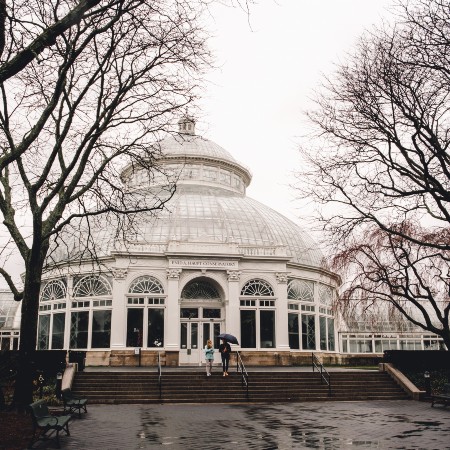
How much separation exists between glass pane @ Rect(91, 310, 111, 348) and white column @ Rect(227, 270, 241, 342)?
761 cm

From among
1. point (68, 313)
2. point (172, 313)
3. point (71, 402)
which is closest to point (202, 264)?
point (172, 313)

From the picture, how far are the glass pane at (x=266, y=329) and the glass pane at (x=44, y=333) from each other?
567 inches

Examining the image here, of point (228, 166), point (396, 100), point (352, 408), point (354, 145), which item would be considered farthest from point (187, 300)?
point (396, 100)

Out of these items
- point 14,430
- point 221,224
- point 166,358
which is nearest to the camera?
point 14,430

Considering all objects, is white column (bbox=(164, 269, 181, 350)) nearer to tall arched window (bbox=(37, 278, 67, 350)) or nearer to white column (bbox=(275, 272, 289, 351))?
white column (bbox=(275, 272, 289, 351))

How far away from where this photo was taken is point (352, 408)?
64.3 feet

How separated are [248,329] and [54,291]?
44.7 ft

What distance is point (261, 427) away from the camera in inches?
573

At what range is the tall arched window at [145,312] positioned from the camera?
117 feet

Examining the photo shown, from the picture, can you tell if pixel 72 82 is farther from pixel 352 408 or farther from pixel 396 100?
pixel 352 408

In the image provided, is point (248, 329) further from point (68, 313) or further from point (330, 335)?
point (68, 313)

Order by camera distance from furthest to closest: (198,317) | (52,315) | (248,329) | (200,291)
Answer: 1. (52,315)
2. (200,291)
3. (198,317)
4. (248,329)

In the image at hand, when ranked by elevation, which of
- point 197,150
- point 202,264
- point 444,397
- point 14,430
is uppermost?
point 197,150

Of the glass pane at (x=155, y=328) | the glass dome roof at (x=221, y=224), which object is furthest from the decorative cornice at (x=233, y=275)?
the glass pane at (x=155, y=328)
